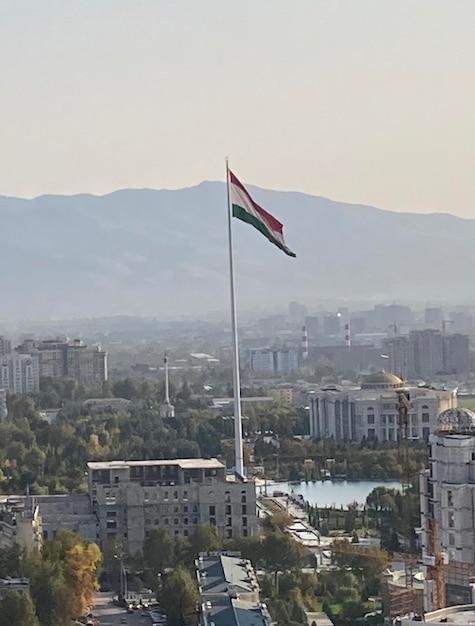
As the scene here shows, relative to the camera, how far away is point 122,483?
2339cm

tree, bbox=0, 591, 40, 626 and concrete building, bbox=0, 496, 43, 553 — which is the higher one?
concrete building, bbox=0, 496, 43, 553

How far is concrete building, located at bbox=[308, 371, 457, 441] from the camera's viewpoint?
37156mm

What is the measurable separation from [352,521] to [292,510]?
7.18 feet

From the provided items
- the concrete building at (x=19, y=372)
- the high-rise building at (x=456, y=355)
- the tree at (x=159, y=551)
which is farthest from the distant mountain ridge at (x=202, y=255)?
the tree at (x=159, y=551)

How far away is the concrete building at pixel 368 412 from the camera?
37.2 meters

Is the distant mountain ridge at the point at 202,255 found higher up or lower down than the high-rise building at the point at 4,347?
higher up

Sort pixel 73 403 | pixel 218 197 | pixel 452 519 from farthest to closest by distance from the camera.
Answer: pixel 218 197, pixel 73 403, pixel 452 519

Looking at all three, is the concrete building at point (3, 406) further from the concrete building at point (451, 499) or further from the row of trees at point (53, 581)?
the concrete building at point (451, 499)

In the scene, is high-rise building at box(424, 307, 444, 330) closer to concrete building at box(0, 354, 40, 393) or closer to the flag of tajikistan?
concrete building at box(0, 354, 40, 393)

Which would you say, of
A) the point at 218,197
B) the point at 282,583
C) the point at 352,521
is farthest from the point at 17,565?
the point at 218,197

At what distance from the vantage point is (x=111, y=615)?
17969 mm

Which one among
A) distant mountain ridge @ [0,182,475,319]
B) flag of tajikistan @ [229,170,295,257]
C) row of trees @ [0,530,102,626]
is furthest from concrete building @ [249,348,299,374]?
distant mountain ridge @ [0,182,475,319]

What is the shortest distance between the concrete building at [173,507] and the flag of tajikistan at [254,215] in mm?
3178

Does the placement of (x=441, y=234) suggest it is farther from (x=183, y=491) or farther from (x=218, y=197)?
(x=183, y=491)
